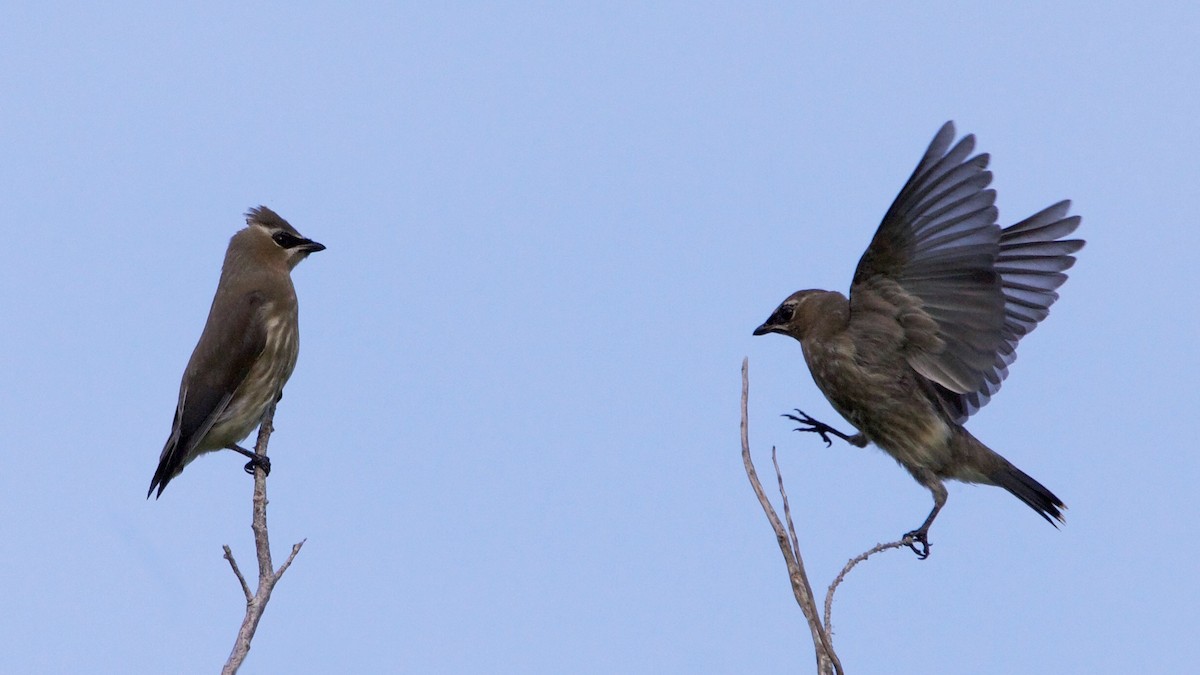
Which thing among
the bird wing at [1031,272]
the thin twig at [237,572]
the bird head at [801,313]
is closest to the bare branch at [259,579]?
the thin twig at [237,572]

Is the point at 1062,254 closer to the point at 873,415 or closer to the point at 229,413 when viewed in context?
the point at 873,415

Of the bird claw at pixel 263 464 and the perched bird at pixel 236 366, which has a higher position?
the perched bird at pixel 236 366

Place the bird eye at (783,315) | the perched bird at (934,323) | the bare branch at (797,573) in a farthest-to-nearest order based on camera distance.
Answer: the bird eye at (783,315) → the perched bird at (934,323) → the bare branch at (797,573)

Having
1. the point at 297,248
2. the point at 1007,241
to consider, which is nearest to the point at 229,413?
the point at 297,248

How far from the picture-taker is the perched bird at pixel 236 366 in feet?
23.4

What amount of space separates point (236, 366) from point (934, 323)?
376 cm

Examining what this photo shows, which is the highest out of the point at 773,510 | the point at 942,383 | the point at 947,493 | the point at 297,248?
the point at 297,248

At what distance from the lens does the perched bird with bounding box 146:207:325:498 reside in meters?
7.14

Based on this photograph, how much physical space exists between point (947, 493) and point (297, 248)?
4.02m

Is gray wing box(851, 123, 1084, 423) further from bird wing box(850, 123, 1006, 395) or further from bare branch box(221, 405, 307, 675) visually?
bare branch box(221, 405, 307, 675)

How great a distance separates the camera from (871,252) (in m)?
6.89

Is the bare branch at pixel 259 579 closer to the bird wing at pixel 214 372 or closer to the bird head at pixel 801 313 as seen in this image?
the bird wing at pixel 214 372

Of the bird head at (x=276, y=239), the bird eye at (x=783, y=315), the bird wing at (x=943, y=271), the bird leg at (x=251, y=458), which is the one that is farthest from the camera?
the bird head at (x=276, y=239)

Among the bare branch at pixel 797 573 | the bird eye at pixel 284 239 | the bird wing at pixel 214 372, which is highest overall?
the bird eye at pixel 284 239
